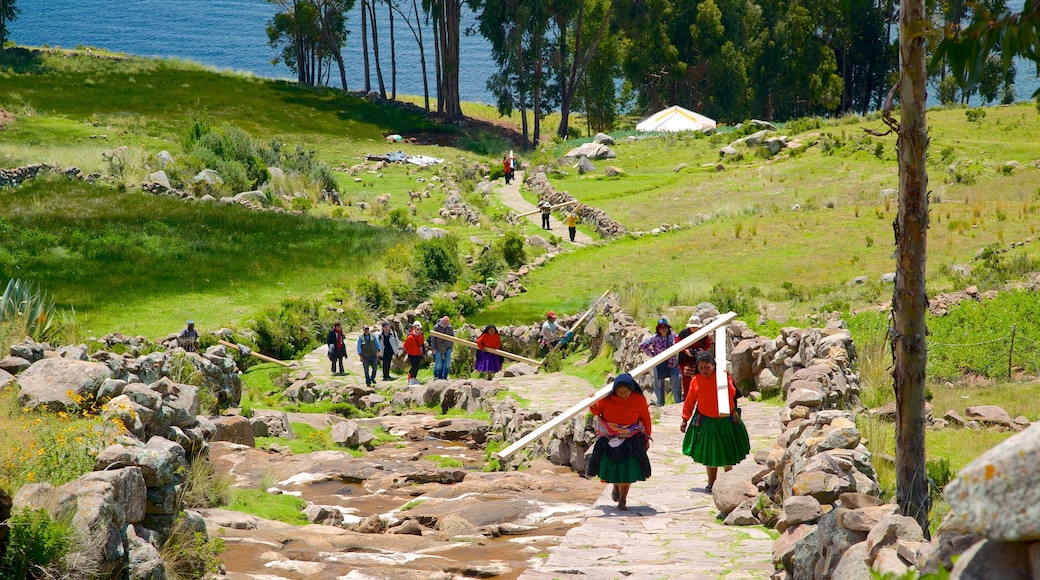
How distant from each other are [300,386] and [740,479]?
45.2ft

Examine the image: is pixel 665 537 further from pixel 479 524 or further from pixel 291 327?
pixel 291 327

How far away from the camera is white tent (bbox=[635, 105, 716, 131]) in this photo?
6406cm

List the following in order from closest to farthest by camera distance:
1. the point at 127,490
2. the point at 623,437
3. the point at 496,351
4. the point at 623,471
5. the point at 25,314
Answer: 1. the point at 127,490
2. the point at 623,471
3. the point at 623,437
4. the point at 25,314
5. the point at 496,351

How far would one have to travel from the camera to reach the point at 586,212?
40.9m

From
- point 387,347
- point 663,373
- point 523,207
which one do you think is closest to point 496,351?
point 387,347

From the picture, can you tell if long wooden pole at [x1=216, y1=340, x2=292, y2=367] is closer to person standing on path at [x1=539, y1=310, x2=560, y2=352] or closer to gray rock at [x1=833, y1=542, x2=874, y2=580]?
person standing on path at [x1=539, y1=310, x2=560, y2=352]

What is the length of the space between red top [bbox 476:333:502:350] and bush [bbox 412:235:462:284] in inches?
325

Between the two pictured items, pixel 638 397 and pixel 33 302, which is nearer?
pixel 638 397

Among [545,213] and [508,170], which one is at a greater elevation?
[508,170]

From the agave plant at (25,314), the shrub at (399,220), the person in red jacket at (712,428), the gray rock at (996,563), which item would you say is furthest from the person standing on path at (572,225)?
the gray rock at (996,563)

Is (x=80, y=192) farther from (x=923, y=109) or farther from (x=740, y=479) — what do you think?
(x=923, y=109)

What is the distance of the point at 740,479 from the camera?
1021cm

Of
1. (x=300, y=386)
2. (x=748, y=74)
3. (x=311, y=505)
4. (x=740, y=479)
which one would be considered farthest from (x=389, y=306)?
(x=748, y=74)

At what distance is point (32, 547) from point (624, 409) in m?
5.64
